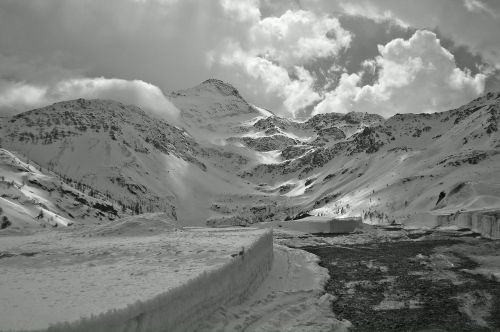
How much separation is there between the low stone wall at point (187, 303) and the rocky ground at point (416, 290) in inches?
160

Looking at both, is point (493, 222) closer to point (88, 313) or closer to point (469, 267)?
point (469, 267)

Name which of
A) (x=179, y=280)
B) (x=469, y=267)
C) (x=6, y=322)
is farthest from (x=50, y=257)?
(x=469, y=267)

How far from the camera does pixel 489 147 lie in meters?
180

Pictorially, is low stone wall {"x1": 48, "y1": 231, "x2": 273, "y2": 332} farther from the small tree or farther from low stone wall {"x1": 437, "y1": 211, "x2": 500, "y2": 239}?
the small tree

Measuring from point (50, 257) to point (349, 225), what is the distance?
59880mm

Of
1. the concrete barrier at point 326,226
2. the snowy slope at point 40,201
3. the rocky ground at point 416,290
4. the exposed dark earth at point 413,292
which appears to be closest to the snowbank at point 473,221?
the concrete barrier at point 326,226

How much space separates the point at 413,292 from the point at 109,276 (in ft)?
45.3

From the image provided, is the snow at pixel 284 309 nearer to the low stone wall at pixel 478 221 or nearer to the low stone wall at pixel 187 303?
the low stone wall at pixel 187 303

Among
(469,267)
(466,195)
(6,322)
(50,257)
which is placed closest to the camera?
(6,322)

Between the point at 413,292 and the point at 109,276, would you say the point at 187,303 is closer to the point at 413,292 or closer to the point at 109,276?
the point at 109,276

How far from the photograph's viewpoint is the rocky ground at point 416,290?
17.0 m

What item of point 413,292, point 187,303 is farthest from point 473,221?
point 187,303

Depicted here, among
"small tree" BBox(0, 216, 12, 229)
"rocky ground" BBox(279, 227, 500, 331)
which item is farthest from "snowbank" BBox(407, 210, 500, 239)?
"small tree" BBox(0, 216, 12, 229)

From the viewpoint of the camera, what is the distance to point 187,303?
14.0 m
